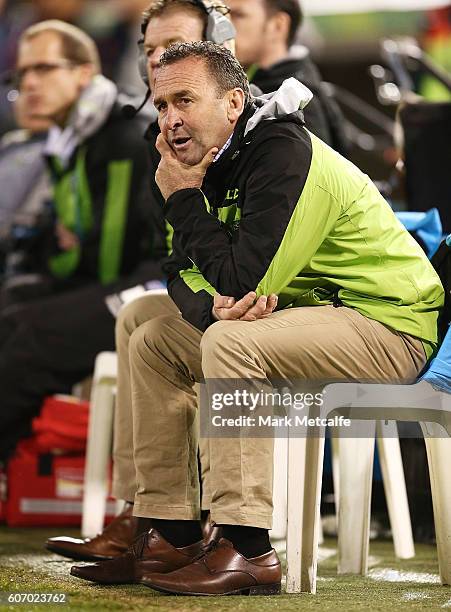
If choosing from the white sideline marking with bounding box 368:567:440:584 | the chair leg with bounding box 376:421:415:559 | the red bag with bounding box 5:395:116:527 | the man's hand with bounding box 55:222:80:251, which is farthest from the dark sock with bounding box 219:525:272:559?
the man's hand with bounding box 55:222:80:251

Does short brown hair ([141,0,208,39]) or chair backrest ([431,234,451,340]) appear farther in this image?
short brown hair ([141,0,208,39])

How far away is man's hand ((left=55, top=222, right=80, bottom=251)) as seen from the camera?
393cm

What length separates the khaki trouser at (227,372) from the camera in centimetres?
212

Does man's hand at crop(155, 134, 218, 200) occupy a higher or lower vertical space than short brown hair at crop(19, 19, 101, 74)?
lower

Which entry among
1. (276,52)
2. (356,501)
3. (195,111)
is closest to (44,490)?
(356,501)

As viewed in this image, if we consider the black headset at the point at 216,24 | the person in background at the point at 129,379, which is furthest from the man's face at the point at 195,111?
the black headset at the point at 216,24

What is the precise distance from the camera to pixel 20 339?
12.2 ft

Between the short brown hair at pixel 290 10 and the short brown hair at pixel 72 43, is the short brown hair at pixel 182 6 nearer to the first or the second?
the short brown hair at pixel 290 10

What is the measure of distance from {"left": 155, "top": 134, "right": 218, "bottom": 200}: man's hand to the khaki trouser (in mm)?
290

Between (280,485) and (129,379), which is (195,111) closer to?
(129,379)

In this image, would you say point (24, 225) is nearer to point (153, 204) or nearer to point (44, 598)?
point (153, 204)

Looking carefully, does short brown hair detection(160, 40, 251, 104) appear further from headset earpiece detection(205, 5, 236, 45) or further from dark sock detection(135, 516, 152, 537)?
dark sock detection(135, 516, 152, 537)

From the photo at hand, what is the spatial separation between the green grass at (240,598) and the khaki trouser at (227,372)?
159mm

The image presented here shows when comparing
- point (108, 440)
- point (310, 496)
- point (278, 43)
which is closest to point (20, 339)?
point (108, 440)
